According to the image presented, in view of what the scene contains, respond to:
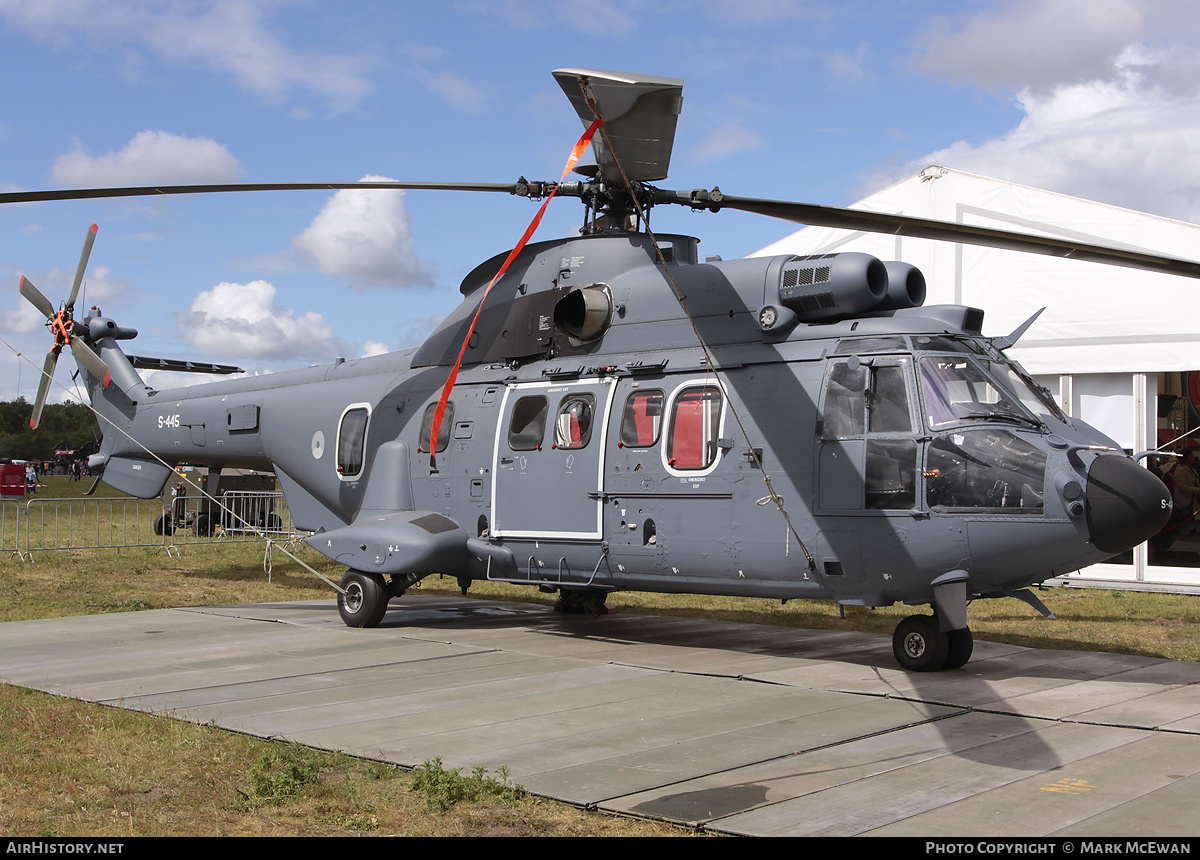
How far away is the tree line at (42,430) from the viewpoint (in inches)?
4717

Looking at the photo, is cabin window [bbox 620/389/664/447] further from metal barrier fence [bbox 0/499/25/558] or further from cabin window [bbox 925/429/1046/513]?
metal barrier fence [bbox 0/499/25/558]

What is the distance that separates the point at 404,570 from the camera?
11.0 m

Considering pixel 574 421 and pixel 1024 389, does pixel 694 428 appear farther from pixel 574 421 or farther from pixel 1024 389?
pixel 1024 389

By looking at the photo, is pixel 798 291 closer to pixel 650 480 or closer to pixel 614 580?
pixel 650 480

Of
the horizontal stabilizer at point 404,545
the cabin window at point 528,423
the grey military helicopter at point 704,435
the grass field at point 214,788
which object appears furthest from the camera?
the horizontal stabilizer at point 404,545

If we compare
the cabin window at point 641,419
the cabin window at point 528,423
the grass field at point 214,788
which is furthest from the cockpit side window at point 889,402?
the grass field at point 214,788

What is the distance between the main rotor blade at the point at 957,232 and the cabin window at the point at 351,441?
5849 mm

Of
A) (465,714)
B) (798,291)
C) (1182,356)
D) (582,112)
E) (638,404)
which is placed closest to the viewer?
(465,714)

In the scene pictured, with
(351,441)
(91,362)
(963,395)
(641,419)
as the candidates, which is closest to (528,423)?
(641,419)

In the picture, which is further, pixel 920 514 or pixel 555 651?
pixel 555 651

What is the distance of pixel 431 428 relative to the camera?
11938mm

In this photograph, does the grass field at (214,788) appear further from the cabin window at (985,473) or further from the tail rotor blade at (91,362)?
the tail rotor blade at (91,362)

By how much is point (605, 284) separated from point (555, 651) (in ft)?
12.7
